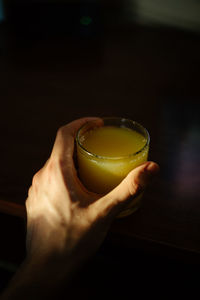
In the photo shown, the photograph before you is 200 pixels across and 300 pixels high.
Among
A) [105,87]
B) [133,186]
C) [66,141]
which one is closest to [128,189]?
[133,186]

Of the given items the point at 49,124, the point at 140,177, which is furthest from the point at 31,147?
the point at 140,177

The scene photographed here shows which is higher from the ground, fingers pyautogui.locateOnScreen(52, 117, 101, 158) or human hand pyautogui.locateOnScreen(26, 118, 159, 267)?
fingers pyautogui.locateOnScreen(52, 117, 101, 158)

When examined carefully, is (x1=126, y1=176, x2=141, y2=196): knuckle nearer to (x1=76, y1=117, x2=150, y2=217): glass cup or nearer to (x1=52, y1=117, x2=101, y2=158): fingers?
(x1=76, y1=117, x2=150, y2=217): glass cup

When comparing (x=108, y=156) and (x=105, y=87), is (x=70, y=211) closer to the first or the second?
(x=108, y=156)

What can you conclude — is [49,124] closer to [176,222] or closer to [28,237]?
[28,237]

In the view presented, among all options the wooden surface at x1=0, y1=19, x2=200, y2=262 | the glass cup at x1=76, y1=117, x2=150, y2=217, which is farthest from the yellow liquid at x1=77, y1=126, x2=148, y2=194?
the wooden surface at x1=0, y1=19, x2=200, y2=262
